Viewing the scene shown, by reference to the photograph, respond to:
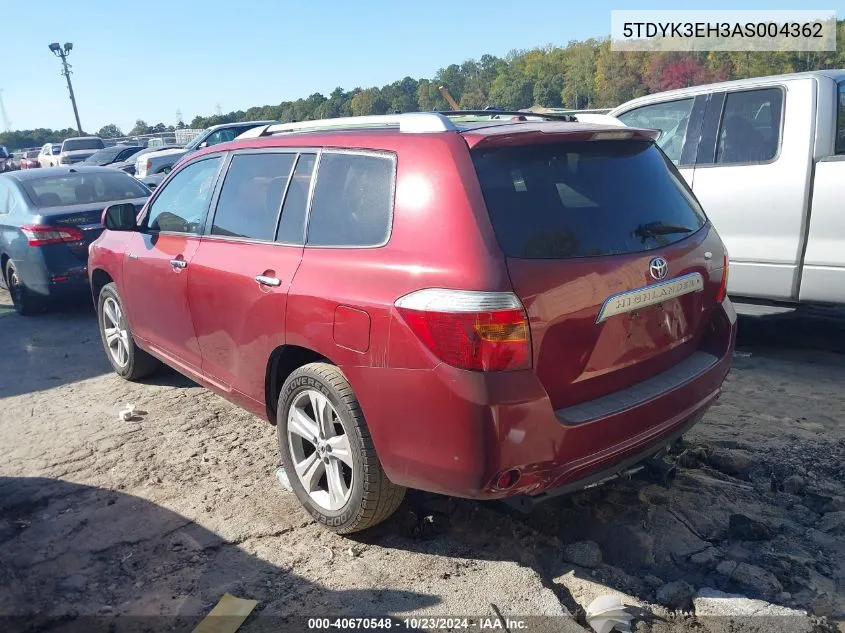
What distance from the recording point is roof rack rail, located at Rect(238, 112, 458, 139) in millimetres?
3004

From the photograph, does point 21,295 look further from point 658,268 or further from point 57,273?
point 658,268

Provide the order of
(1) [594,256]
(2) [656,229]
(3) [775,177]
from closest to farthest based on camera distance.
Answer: (1) [594,256] → (2) [656,229] → (3) [775,177]

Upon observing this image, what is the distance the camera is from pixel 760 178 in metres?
5.39

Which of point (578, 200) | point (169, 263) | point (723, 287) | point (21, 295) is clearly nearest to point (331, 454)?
point (578, 200)

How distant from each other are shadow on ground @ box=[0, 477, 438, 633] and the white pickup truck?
396 cm

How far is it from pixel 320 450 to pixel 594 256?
4.92 ft

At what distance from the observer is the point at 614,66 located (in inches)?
2630

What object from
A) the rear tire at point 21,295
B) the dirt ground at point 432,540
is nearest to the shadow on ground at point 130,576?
the dirt ground at point 432,540

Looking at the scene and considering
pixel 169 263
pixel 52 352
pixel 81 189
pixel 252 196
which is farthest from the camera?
pixel 81 189

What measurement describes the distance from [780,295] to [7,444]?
219 inches

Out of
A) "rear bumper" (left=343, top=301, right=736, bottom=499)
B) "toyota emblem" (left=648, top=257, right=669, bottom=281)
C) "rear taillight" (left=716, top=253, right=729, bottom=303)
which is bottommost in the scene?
"rear bumper" (left=343, top=301, right=736, bottom=499)

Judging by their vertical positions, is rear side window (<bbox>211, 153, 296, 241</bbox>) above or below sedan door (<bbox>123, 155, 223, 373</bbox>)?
above

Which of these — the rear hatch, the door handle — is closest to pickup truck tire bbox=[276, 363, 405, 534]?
the door handle

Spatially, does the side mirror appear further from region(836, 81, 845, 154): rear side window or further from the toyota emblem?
region(836, 81, 845, 154): rear side window
